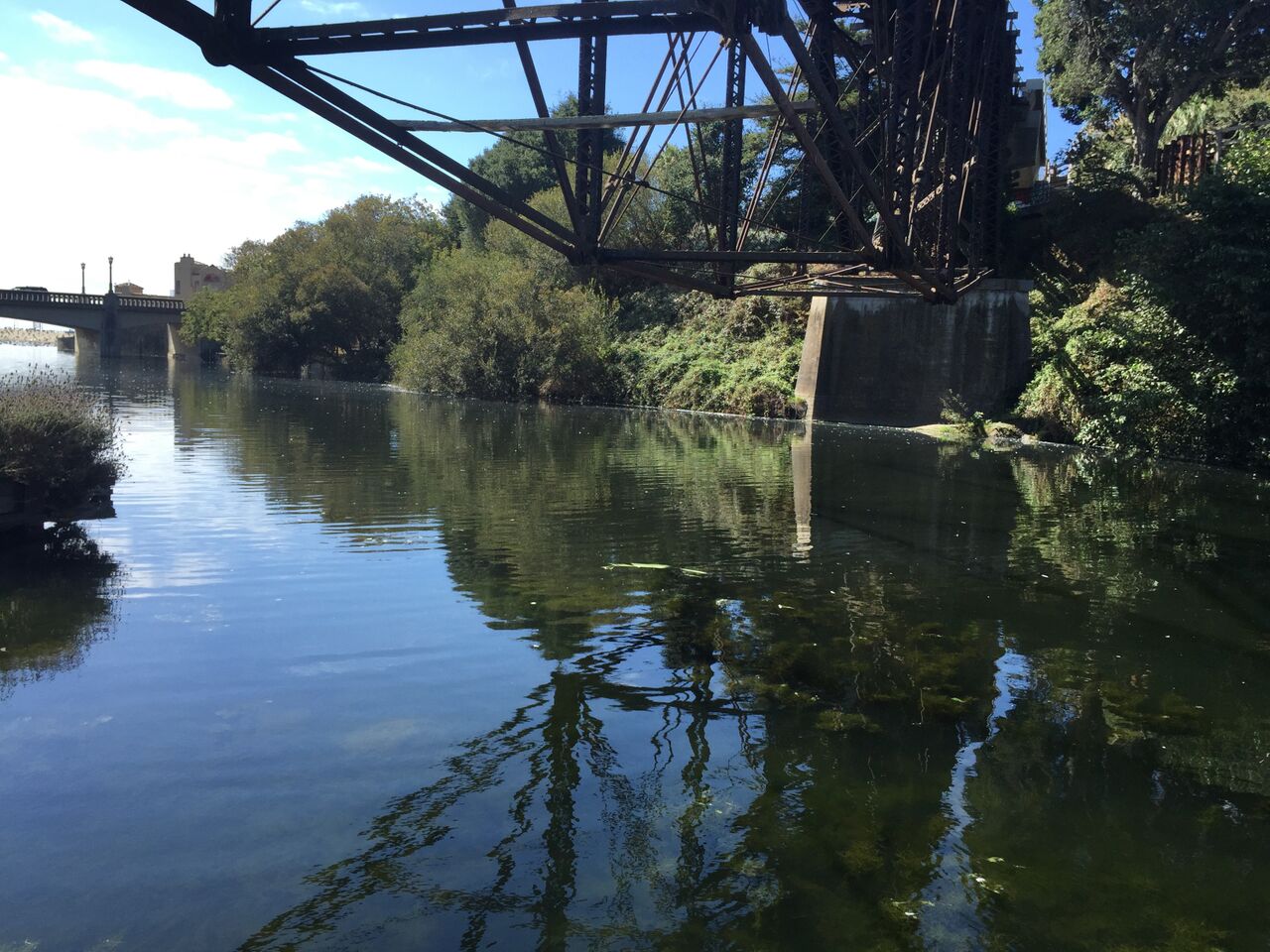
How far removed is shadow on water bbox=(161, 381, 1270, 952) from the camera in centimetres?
439

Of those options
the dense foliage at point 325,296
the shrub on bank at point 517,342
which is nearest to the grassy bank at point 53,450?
the shrub on bank at point 517,342

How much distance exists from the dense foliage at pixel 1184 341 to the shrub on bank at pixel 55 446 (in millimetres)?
23920

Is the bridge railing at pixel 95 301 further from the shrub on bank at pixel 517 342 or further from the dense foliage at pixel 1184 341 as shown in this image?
the dense foliage at pixel 1184 341

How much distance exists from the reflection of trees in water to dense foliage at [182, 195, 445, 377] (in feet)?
181

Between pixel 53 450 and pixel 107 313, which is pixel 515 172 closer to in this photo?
pixel 107 313

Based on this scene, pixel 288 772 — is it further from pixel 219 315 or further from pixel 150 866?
pixel 219 315

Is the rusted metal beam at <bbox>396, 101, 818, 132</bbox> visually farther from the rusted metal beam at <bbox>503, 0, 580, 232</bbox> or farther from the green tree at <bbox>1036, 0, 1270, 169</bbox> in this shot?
the green tree at <bbox>1036, 0, 1270, 169</bbox>

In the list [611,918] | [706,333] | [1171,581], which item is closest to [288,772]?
[611,918]

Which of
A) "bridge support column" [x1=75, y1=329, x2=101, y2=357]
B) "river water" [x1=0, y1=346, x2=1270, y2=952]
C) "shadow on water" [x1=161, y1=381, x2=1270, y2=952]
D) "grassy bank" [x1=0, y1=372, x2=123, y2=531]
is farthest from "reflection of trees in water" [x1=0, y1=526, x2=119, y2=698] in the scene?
"bridge support column" [x1=75, y1=329, x2=101, y2=357]

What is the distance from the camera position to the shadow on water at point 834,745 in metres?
4.39

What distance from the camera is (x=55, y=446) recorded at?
482 inches

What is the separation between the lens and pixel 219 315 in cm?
7381

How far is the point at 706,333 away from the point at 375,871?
43.7 m

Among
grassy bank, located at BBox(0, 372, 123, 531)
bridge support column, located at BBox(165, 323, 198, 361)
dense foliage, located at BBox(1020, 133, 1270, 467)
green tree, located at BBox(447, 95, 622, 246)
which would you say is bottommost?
grassy bank, located at BBox(0, 372, 123, 531)
